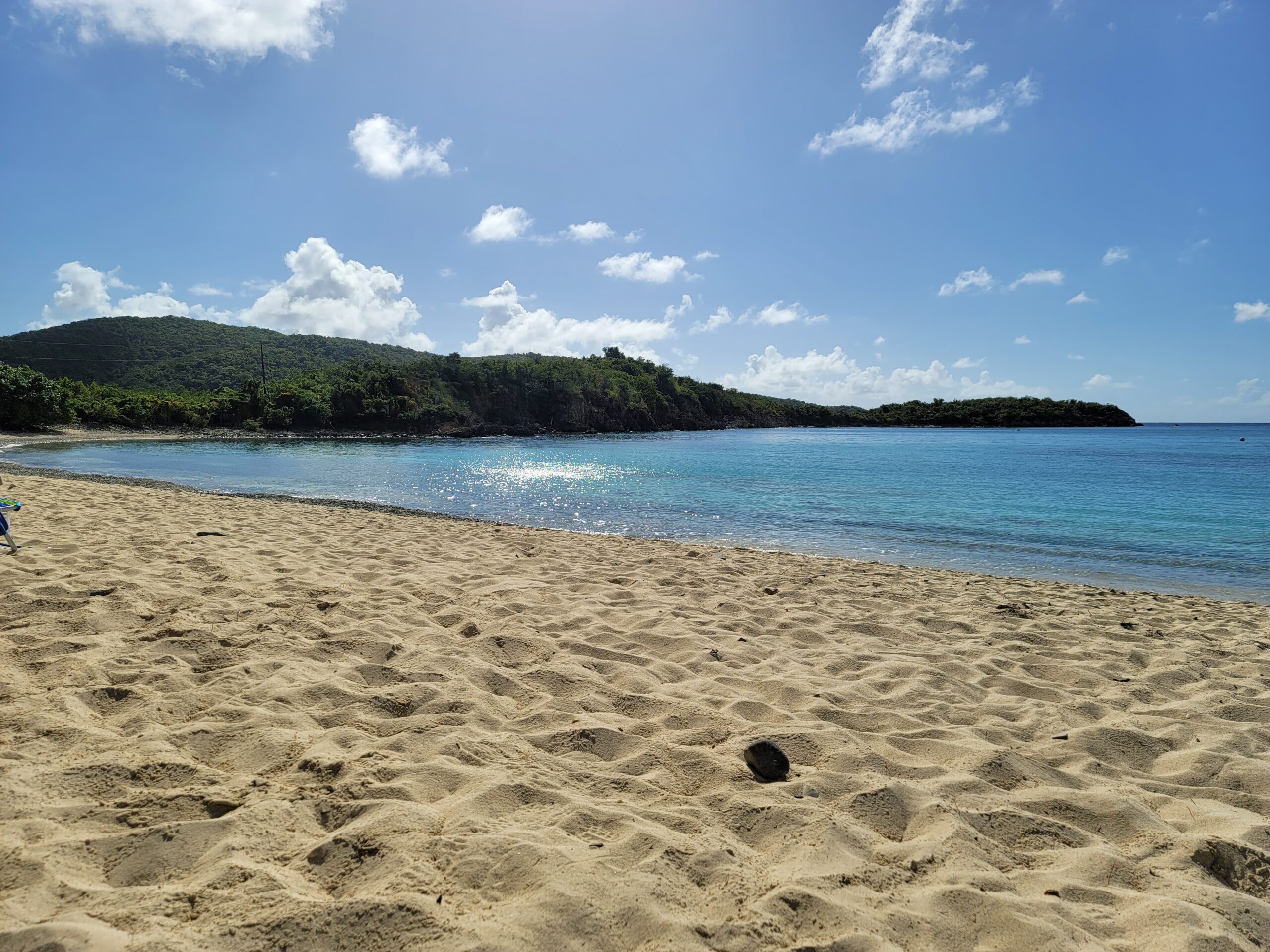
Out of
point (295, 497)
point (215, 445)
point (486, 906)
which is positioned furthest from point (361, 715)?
point (215, 445)

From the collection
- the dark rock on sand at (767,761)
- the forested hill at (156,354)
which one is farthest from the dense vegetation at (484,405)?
the dark rock on sand at (767,761)

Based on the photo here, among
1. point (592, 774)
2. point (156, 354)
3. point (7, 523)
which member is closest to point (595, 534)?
point (7, 523)

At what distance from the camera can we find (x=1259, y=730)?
4000mm

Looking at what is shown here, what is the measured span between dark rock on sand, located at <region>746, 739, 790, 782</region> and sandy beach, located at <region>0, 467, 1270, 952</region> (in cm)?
11

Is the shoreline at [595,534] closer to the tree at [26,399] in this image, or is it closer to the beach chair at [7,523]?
the beach chair at [7,523]

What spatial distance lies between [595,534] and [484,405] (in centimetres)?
9334

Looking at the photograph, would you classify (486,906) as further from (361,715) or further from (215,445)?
(215,445)

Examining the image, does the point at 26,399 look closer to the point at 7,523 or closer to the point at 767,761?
the point at 7,523

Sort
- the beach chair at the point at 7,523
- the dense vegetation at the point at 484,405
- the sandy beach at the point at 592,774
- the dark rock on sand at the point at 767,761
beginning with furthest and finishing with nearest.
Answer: the dense vegetation at the point at 484,405 < the beach chair at the point at 7,523 < the dark rock on sand at the point at 767,761 < the sandy beach at the point at 592,774

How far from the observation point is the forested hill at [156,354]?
97125mm

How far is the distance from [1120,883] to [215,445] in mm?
60989

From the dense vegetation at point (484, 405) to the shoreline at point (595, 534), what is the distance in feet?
153

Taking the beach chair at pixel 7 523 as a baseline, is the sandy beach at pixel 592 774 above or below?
below

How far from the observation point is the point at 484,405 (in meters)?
102
